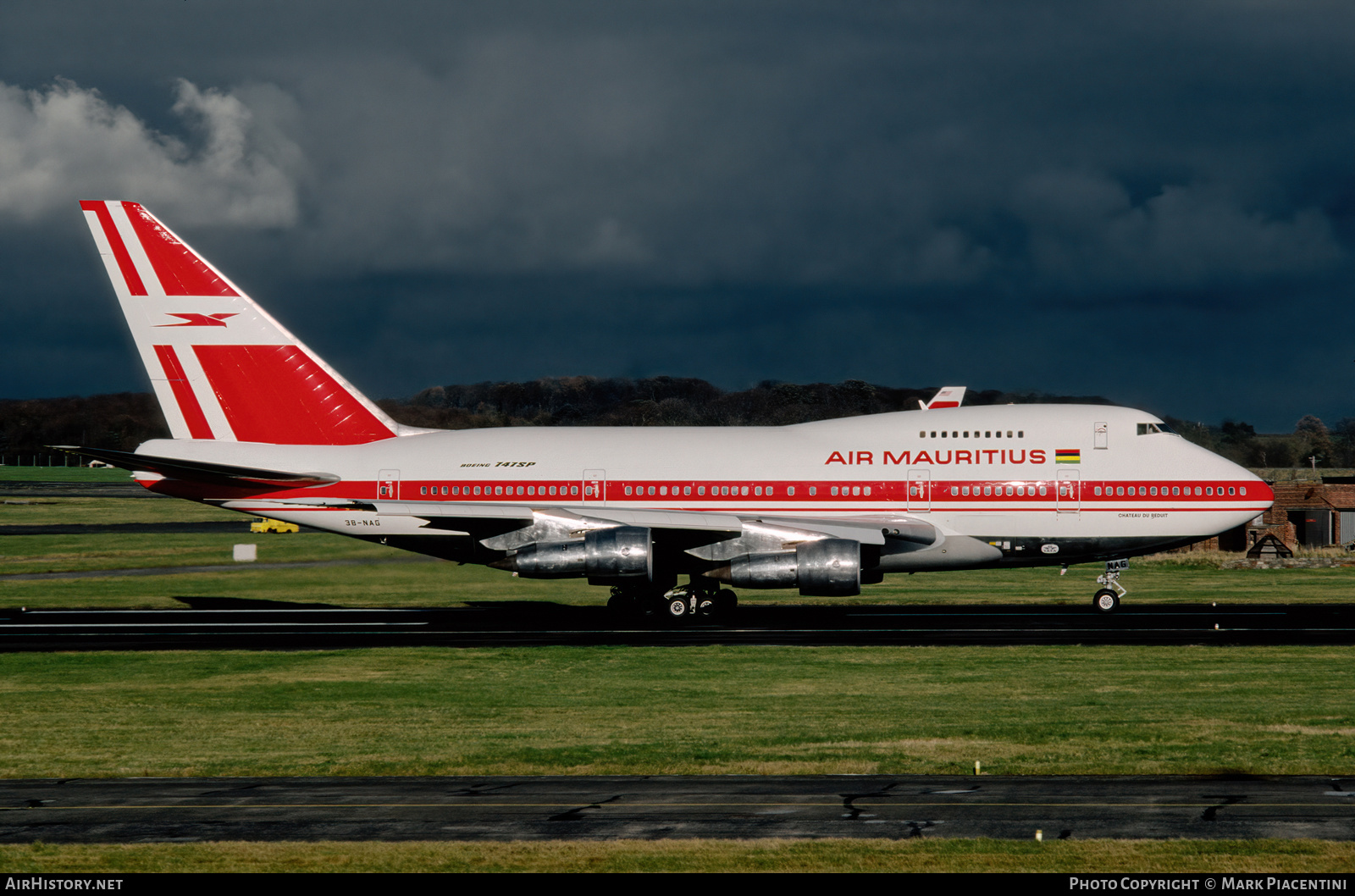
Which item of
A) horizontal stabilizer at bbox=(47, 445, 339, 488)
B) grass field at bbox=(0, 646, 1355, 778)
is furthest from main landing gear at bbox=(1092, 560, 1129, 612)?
horizontal stabilizer at bbox=(47, 445, 339, 488)

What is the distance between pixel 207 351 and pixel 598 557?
53.6 ft

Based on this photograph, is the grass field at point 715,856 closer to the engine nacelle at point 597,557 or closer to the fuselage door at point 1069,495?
the engine nacelle at point 597,557

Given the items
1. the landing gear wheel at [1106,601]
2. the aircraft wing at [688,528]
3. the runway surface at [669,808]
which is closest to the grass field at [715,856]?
the runway surface at [669,808]

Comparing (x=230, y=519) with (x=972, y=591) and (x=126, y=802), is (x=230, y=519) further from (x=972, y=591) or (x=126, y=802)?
(x=126, y=802)

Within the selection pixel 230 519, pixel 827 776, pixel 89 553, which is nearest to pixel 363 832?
pixel 827 776

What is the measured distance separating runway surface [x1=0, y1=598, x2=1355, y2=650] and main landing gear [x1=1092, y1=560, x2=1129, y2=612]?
347 millimetres

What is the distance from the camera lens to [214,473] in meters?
38.9

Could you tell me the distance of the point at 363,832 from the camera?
45.3 feet

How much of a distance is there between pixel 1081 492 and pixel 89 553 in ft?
175

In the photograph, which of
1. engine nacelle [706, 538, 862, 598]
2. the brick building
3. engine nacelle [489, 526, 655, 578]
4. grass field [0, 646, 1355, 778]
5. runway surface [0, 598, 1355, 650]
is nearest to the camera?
grass field [0, 646, 1355, 778]

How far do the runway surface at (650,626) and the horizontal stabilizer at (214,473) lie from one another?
14.5 feet

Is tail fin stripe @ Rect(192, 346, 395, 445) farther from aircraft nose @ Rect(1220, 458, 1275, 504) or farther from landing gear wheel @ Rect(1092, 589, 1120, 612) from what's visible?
aircraft nose @ Rect(1220, 458, 1275, 504)

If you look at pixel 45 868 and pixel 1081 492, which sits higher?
pixel 1081 492

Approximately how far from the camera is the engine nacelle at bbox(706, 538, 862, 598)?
34.5 metres
